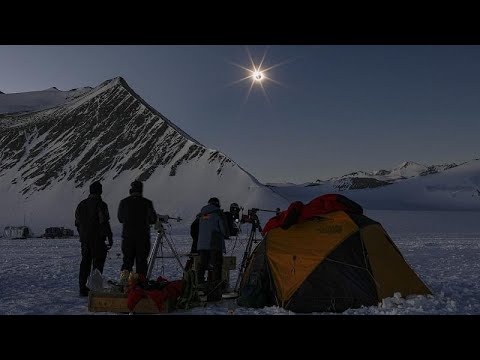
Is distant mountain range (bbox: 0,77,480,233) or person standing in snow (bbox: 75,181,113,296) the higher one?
distant mountain range (bbox: 0,77,480,233)

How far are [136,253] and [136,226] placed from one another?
1.66 ft

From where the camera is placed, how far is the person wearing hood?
9.98 metres

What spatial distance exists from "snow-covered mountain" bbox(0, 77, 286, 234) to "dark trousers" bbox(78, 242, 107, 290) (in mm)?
99514

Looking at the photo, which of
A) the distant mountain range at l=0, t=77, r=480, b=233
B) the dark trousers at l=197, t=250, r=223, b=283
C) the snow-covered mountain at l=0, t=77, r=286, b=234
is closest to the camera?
the dark trousers at l=197, t=250, r=223, b=283

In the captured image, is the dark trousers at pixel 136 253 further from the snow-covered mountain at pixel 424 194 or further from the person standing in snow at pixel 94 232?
the snow-covered mountain at pixel 424 194

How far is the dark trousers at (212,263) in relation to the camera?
10.1m

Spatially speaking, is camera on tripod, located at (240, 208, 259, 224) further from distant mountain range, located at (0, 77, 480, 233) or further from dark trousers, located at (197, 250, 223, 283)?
distant mountain range, located at (0, 77, 480, 233)

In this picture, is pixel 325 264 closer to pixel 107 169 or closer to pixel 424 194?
pixel 424 194

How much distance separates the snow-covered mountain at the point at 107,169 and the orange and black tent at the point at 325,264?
101046 mm

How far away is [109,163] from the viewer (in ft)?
547

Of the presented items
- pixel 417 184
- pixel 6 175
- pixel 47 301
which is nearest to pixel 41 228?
pixel 6 175

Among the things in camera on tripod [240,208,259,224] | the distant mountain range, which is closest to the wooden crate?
camera on tripod [240,208,259,224]

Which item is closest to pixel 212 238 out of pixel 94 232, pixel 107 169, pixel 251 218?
pixel 251 218
